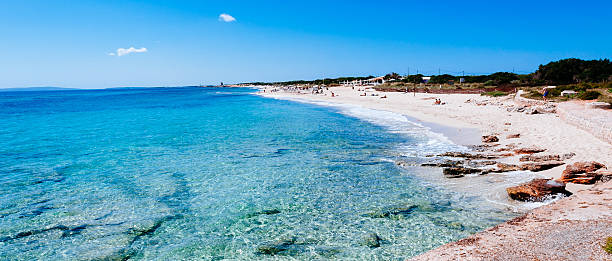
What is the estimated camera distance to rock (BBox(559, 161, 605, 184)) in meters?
8.93

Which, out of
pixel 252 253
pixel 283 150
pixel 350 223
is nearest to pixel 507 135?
pixel 283 150

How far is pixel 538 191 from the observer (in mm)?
8484

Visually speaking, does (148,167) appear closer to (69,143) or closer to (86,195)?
(86,195)

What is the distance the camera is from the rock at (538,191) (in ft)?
27.5

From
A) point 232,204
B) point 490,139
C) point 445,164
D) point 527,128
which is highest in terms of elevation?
point 527,128

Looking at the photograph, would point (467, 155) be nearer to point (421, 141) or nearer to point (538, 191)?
point (421, 141)

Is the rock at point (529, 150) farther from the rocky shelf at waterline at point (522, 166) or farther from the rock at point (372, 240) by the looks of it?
the rock at point (372, 240)

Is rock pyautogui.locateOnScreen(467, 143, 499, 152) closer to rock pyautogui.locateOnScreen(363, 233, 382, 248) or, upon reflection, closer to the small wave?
the small wave

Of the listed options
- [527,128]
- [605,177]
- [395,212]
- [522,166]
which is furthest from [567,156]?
[395,212]

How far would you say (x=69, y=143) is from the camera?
810 inches

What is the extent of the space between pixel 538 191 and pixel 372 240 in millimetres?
4987

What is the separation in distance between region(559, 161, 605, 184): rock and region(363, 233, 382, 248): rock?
635 centimetres

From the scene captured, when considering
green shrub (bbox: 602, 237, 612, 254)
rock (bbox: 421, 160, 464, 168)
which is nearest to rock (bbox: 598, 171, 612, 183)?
rock (bbox: 421, 160, 464, 168)

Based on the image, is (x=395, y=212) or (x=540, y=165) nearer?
(x=395, y=212)
